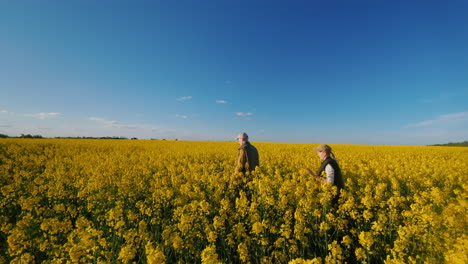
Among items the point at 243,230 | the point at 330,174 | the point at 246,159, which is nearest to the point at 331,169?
the point at 330,174

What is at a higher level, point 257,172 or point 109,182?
point 257,172

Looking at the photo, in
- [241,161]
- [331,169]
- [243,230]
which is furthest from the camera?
[241,161]

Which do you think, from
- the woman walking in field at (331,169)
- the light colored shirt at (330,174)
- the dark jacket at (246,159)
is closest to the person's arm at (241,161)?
the dark jacket at (246,159)

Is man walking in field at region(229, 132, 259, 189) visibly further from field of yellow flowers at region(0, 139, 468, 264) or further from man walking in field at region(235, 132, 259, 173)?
field of yellow flowers at region(0, 139, 468, 264)

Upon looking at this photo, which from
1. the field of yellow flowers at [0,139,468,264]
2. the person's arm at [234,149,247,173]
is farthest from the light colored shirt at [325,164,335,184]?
the person's arm at [234,149,247,173]

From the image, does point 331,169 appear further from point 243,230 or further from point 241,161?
point 241,161

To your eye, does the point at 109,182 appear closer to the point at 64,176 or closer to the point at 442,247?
the point at 64,176

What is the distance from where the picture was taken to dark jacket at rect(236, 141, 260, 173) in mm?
6320

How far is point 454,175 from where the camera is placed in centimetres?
744

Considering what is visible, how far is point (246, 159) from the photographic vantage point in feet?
21.0

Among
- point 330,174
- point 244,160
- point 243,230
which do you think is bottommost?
point 243,230

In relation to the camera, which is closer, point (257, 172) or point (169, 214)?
point (169, 214)

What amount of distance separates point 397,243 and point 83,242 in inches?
171

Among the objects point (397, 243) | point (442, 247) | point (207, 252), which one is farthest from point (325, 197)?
point (207, 252)
